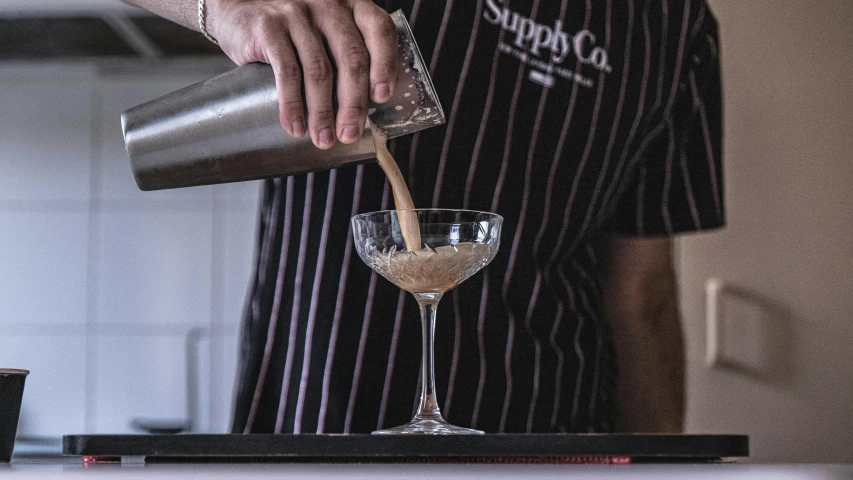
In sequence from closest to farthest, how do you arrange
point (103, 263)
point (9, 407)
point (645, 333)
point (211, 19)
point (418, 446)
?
point (418, 446), point (9, 407), point (211, 19), point (645, 333), point (103, 263)

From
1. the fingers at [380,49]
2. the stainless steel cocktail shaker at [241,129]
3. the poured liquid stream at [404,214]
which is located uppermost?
the fingers at [380,49]

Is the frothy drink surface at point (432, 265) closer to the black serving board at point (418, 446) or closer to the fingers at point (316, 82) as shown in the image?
the fingers at point (316, 82)

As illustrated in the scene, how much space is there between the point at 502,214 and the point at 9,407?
2.39ft

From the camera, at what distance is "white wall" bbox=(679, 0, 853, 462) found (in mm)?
2559

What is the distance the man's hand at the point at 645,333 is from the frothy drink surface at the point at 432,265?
2.23ft

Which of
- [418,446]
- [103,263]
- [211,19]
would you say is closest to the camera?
[418,446]

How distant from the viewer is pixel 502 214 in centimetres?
123

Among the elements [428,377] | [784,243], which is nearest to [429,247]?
[428,377]

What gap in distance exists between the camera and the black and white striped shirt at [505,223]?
3.78 ft

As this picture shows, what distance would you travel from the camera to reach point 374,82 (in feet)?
2.30

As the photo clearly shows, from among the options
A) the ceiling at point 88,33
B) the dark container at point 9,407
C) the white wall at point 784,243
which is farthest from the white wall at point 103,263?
the dark container at point 9,407

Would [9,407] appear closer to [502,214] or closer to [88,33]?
[502,214]

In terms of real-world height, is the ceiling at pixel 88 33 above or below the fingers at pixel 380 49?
above

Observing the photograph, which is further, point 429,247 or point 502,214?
point 502,214
